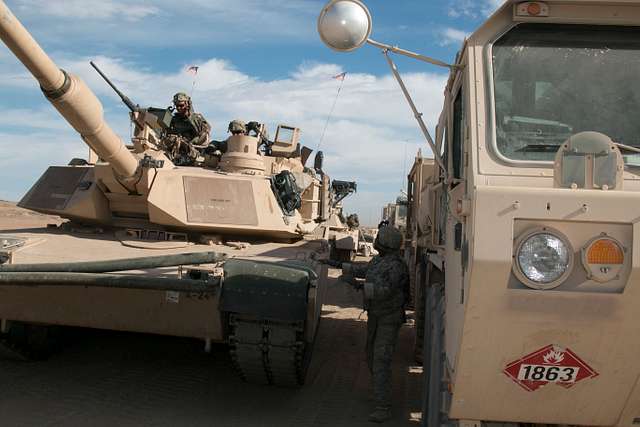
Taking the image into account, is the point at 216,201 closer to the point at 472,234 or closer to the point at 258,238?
the point at 258,238

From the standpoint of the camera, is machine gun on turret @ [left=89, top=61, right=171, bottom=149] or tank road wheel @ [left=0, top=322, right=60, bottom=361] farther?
machine gun on turret @ [left=89, top=61, right=171, bottom=149]

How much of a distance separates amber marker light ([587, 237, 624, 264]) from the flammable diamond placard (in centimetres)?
46

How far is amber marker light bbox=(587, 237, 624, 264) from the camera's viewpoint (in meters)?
2.87

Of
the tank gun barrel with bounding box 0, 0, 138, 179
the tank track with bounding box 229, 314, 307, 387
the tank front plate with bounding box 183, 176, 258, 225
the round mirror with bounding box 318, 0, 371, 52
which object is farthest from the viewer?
the tank front plate with bounding box 183, 176, 258, 225

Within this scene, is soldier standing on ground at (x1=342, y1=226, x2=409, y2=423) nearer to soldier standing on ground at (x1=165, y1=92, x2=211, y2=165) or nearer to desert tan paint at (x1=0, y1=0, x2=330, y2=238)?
desert tan paint at (x1=0, y1=0, x2=330, y2=238)

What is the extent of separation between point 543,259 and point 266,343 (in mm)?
2900

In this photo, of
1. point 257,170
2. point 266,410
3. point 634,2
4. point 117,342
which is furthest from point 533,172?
point 117,342

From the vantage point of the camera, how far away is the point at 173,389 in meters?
6.47

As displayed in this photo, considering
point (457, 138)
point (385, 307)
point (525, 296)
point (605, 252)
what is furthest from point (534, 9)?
point (385, 307)

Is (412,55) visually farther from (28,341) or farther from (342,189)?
(342,189)

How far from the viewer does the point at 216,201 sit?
276 inches

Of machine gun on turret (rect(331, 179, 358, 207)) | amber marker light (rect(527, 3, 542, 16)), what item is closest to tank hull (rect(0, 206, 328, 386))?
amber marker light (rect(527, 3, 542, 16))

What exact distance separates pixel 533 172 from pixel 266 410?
367cm

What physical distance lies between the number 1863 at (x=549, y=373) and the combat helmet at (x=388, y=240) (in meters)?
2.61
